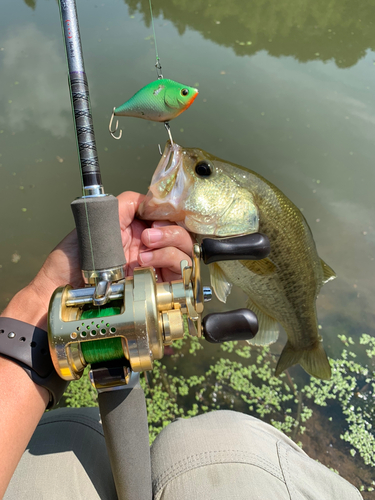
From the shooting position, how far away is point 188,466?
1305mm

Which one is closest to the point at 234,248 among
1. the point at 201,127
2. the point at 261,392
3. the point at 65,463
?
the point at 65,463

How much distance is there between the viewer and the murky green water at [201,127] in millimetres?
2867

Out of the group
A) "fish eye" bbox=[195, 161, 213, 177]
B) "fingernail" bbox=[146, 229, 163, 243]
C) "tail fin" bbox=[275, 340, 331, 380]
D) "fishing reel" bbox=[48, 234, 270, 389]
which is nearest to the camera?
"fishing reel" bbox=[48, 234, 270, 389]

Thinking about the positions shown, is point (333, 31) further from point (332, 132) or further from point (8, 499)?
point (8, 499)

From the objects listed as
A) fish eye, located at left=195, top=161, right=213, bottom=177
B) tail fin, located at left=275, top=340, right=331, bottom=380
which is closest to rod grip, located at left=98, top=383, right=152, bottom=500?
fish eye, located at left=195, top=161, right=213, bottom=177

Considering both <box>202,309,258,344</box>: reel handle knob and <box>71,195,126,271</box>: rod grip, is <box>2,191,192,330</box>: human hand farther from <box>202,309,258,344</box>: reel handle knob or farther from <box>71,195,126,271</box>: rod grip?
<box>202,309,258,344</box>: reel handle knob

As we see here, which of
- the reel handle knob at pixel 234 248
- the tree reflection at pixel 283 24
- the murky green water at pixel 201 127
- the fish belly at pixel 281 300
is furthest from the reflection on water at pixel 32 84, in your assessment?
the reel handle knob at pixel 234 248

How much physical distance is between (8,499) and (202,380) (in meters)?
1.66

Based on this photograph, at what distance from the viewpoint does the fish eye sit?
149cm

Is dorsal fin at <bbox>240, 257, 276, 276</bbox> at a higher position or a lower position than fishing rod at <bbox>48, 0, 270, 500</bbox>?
lower

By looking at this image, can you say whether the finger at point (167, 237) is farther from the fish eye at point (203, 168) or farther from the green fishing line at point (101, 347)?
the green fishing line at point (101, 347)

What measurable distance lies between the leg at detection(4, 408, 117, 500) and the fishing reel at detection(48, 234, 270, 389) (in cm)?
68

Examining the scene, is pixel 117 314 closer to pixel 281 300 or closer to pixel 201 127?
pixel 281 300

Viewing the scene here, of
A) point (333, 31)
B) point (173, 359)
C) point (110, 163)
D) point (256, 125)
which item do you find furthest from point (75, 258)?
point (333, 31)
